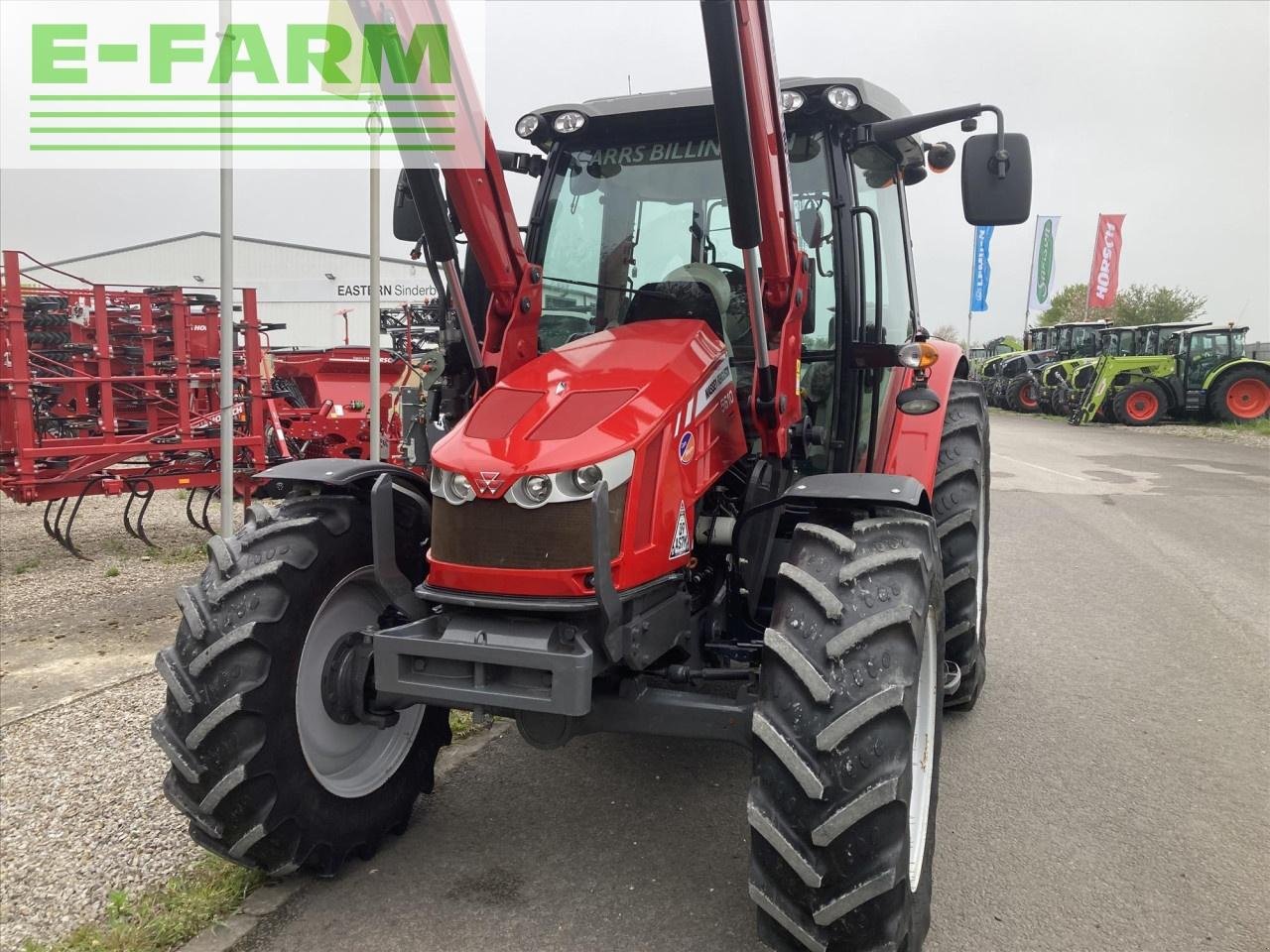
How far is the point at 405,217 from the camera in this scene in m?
3.61

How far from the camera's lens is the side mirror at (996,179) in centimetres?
321

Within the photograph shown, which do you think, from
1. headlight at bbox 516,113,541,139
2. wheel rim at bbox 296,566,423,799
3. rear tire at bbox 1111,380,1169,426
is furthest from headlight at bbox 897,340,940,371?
rear tire at bbox 1111,380,1169,426

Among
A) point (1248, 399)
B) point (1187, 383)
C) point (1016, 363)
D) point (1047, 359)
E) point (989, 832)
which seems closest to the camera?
point (989, 832)

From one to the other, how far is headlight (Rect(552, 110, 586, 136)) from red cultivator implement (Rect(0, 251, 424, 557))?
150 inches

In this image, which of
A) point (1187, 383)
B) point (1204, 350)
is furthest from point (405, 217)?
point (1187, 383)

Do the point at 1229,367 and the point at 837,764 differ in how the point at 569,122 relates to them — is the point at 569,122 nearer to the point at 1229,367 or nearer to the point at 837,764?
the point at 837,764

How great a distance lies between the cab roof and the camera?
3.27 meters

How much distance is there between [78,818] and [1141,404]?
2283 centimetres

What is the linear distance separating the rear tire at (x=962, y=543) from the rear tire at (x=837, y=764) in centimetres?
142

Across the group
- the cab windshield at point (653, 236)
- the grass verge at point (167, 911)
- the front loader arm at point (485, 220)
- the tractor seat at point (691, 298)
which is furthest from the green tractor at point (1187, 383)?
the grass verge at point (167, 911)

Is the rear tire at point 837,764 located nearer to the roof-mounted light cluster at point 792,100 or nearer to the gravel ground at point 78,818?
the roof-mounted light cluster at point 792,100

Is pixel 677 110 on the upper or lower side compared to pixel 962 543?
upper

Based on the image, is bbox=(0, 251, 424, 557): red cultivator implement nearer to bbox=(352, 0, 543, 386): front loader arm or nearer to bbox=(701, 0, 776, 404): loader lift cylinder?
bbox=(352, 0, 543, 386): front loader arm

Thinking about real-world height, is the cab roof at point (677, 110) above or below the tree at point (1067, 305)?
below
